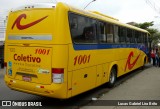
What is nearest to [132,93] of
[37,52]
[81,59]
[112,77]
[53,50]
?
[112,77]

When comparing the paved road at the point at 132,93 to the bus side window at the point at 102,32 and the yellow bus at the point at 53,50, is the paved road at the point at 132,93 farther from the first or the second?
the bus side window at the point at 102,32

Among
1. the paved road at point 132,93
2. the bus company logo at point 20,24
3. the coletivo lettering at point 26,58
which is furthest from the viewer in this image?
the paved road at point 132,93

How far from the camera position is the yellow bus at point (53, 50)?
698cm

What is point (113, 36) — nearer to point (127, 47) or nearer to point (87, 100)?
point (127, 47)

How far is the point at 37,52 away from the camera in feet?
23.9

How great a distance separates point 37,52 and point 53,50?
22.9 inches

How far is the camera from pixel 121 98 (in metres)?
9.04

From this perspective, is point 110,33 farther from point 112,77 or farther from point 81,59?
point 81,59

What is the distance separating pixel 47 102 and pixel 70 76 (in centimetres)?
174

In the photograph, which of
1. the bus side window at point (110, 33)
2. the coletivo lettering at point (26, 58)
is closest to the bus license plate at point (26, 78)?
the coletivo lettering at point (26, 58)

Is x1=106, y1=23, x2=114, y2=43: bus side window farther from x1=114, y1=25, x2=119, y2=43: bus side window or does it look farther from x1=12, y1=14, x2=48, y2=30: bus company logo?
x1=12, y1=14, x2=48, y2=30: bus company logo

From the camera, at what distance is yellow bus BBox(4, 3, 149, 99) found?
698cm

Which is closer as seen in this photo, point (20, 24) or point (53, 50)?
point (53, 50)

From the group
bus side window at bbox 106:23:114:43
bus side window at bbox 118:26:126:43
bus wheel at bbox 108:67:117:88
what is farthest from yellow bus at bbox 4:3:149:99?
bus side window at bbox 118:26:126:43
